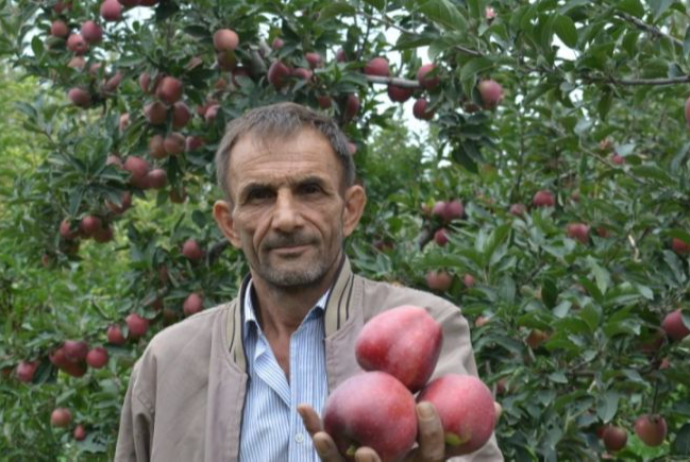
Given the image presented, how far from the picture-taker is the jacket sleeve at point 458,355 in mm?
1682

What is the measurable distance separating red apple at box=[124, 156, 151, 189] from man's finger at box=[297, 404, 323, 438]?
2.51 m

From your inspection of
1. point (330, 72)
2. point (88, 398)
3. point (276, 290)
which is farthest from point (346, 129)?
point (276, 290)

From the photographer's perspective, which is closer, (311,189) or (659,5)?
(311,189)

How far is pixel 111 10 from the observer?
3881mm

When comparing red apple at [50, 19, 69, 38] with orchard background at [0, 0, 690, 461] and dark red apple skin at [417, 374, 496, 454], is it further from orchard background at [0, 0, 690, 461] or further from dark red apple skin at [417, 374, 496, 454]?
dark red apple skin at [417, 374, 496, 454]

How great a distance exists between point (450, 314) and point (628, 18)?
40.5 inches

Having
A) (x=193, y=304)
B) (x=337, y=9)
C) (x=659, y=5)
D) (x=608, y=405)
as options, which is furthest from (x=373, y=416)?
(x=193, y=304)

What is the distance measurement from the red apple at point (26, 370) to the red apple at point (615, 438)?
6.35 ft

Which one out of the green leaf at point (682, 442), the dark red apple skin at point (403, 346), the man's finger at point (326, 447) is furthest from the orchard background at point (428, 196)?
the man's finger at point (326, 447)

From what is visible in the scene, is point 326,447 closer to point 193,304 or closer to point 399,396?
point 399,396

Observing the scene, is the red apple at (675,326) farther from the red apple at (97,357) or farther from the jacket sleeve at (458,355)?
the red apple at (97,357)

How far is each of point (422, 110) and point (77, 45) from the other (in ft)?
4.45

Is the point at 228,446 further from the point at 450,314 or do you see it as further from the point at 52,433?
the point at 52,433

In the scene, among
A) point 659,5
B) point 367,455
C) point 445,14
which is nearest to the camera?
point 367,455
